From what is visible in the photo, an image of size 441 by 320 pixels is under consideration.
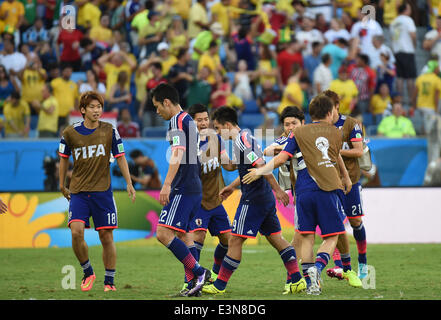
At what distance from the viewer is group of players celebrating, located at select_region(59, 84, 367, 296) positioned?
8.77 metres

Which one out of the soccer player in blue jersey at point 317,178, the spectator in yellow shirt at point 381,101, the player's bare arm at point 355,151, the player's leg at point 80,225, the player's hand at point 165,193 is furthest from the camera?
the spectator in yellow shirt at point 381,101

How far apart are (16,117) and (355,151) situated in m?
9.91

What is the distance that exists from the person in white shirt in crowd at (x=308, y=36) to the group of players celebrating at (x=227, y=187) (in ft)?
34.8

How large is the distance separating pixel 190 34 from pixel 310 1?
3.66m

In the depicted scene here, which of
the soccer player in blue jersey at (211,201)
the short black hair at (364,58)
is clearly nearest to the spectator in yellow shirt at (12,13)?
the short black hair at (364,58)

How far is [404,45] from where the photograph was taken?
67.8 feet

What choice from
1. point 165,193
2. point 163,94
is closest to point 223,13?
point 163,94

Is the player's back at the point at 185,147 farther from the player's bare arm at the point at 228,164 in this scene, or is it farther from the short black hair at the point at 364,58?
the short black hair at the point at 364,58

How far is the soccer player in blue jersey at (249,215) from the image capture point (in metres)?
9.08

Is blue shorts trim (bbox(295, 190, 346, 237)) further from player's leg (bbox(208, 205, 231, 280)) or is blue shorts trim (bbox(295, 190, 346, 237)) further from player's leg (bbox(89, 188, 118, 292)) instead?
player's leg (bbox(89, 188, 118, 292))

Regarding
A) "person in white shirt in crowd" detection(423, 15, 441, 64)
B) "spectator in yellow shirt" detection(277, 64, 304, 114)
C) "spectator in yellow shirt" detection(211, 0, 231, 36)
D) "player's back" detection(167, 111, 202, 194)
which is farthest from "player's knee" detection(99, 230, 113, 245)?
"person in white shirt in crowd" detection(423, 15, 441, 64)

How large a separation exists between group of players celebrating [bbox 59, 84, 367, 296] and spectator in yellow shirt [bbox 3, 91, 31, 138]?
27.3ft

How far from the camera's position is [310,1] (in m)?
22.4

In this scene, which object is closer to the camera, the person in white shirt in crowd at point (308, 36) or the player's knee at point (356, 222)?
the player's knee at point (356, 222)
